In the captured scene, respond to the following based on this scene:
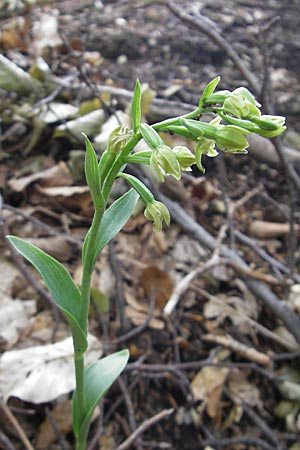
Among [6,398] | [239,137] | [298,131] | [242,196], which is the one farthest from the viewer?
[298,131]

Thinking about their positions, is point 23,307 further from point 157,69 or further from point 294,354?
point 157,69

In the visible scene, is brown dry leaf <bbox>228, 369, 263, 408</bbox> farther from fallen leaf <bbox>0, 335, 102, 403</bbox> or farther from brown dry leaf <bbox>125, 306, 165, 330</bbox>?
fallen leaf <bbox>0, 335, 102, 403</bbox>

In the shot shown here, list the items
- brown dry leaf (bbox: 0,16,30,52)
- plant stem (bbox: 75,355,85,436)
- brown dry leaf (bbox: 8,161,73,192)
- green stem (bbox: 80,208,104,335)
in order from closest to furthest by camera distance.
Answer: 1. green stem (bbox: 80,208,104,335)
2. plant stem (bbox: 75,355,85,436)
3. brown dry leaf (bbox: 8,161,73,192)
4. brown dry leaf (bbox: 0,16,30,52)

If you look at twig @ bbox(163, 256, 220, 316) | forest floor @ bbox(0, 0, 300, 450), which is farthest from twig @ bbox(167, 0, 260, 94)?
twig @ bbox(163, 256, 220, 316)

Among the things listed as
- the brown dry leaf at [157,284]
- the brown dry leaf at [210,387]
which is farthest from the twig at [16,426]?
the brown dry leaf at [157,284]

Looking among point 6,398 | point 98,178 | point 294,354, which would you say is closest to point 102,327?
point 6,398
